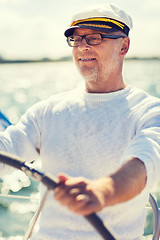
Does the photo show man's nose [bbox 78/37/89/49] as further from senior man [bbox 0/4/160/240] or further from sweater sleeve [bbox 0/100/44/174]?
sweater sleeve [bbox 0/100/44/174]

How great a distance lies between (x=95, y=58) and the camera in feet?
5.31

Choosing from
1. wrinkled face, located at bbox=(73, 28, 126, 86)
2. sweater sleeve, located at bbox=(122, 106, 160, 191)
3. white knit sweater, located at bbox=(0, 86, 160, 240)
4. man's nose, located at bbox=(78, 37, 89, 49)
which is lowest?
white knit sweater, located at bbox=(0, 86, 160, 240)

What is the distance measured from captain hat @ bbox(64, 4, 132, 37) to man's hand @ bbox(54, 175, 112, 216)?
3.24 ft

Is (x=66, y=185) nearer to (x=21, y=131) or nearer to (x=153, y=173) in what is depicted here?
(x=153, y=173)

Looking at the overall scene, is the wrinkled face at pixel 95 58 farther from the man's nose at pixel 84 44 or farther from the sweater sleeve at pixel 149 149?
the sweater sleeve at pixel 149 149

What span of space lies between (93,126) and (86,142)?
8 cm

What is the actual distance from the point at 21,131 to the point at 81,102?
0.98 ft

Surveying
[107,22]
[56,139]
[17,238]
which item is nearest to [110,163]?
[56,139]

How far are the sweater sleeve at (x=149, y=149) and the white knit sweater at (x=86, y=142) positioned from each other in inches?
0.7

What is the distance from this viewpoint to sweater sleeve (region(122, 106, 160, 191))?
1038 millimetres

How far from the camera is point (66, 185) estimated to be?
0.74m

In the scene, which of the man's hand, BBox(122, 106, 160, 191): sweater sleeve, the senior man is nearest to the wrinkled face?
the senior man

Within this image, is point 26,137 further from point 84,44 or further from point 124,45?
point 124,45

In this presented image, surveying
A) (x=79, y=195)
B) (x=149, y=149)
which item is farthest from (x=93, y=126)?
(x=79, y=195)
